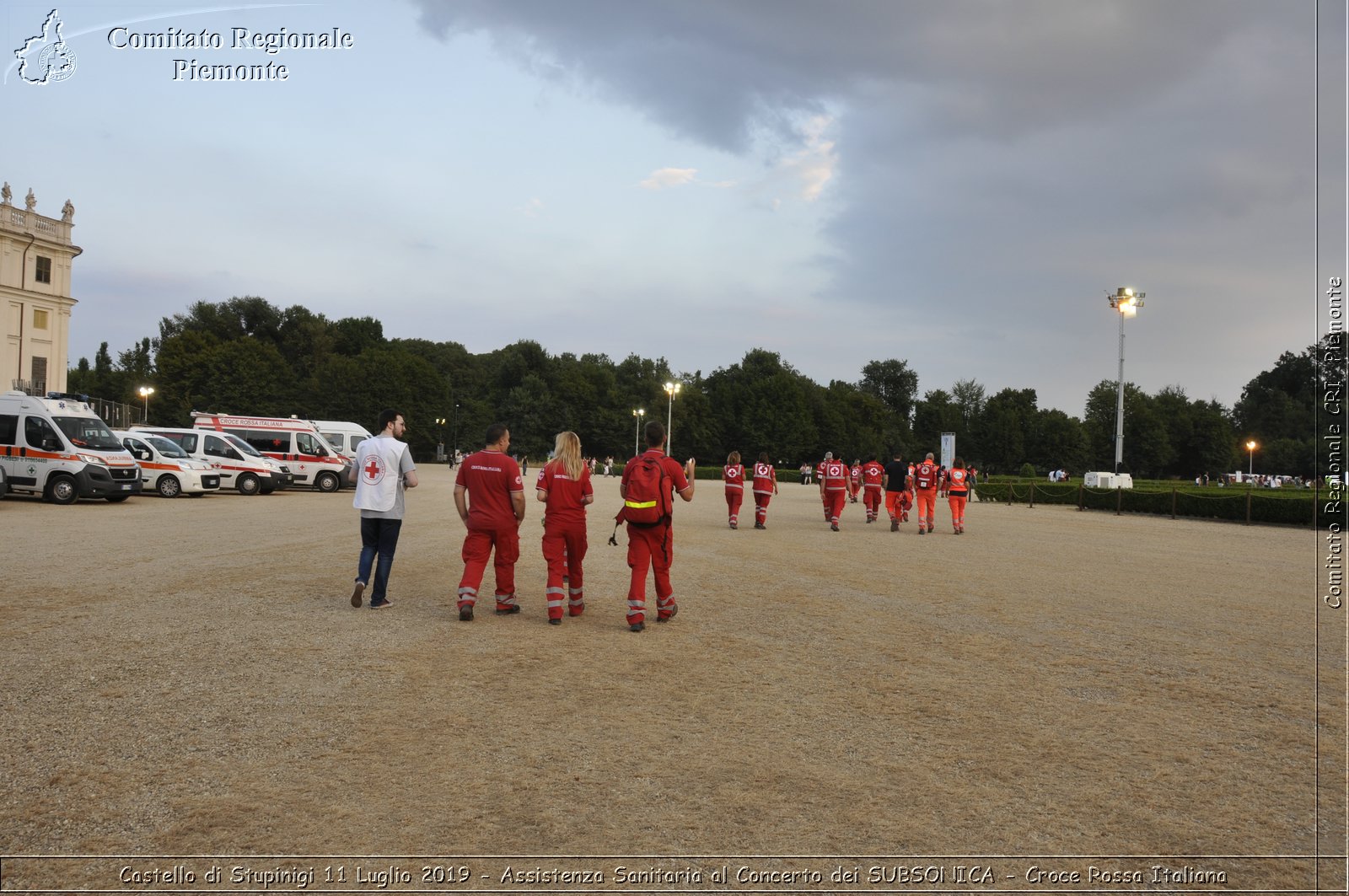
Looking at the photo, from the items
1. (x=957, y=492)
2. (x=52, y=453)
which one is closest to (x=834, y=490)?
(x=957, y=492)

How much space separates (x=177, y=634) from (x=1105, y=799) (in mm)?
7034

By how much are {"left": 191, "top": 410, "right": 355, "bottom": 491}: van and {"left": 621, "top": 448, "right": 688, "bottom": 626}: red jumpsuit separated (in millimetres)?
28225

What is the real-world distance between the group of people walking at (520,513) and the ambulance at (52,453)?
17.4 meters

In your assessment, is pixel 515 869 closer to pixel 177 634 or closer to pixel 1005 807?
pixel 1005 807

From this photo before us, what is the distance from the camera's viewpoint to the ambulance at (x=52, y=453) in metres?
22.0

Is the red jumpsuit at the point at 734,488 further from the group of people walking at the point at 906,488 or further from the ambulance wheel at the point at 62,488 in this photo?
the ambulance wheel at the point at 62,488

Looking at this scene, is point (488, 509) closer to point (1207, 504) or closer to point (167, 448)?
point (167, 448)

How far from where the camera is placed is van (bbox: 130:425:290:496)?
97.6 feet

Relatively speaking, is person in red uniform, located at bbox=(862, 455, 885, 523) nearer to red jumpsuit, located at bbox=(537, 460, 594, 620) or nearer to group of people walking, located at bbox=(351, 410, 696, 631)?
group of people walking, located at bbox=(351, 410, 696, 631)

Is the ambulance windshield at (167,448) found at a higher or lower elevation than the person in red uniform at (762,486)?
higher

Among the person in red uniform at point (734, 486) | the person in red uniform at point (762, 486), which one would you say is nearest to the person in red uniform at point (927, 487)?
the person in red uniform at point (762, 486)

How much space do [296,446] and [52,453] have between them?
12.4 metres

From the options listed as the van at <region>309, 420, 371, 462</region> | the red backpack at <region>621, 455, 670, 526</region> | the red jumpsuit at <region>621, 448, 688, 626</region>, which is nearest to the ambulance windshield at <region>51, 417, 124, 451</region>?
the van at <region>309, 420, 371, 462</region>

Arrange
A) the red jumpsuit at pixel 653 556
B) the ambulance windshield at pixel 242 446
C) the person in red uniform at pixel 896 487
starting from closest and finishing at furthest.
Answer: the red jumpsuit at pixel 653 556, the person in red uniform at pixel 896 487, the ambulance windshield at pixel 242 446
